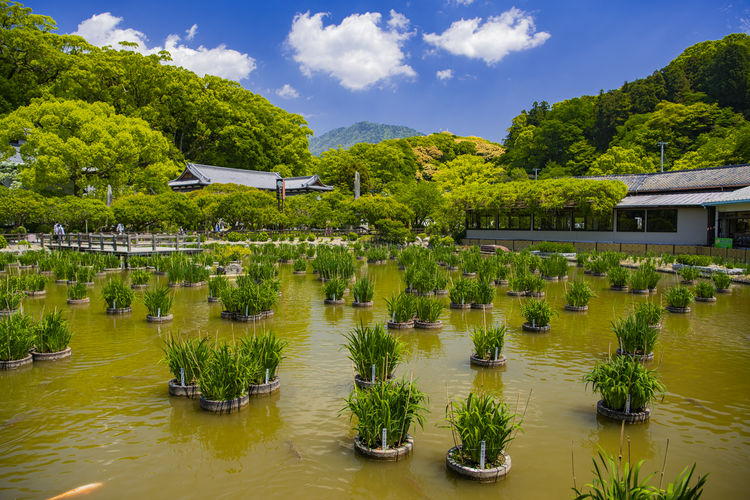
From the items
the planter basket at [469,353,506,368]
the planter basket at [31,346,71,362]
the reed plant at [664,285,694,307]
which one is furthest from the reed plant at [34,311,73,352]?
the reed plant at [664,285,694,307]

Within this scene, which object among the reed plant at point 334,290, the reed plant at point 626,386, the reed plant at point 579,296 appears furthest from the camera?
the reed plant at point 334,290

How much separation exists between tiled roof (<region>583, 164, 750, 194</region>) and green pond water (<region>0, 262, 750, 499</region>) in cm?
2159

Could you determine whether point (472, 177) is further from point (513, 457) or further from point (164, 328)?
point (513, 457)

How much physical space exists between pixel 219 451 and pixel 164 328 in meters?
6.20

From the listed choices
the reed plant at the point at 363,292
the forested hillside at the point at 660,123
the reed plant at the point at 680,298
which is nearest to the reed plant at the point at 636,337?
the reed plant at the point at 680,298

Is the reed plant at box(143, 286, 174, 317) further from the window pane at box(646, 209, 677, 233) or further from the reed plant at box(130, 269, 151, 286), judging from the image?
the window pane at box(646, 209, 677, 233)

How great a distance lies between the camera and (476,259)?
19.6m

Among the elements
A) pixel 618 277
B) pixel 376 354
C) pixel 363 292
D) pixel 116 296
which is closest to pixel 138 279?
pixel 116 296

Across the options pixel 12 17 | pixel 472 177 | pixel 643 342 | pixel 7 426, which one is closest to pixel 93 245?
pixel 7 426

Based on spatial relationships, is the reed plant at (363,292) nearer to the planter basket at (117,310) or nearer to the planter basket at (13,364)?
the planter basket at (117,310)

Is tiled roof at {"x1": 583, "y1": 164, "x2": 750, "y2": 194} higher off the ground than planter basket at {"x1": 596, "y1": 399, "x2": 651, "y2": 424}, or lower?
higher

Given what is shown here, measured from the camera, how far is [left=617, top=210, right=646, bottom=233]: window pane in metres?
30.0

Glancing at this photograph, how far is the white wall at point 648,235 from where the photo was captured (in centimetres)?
2762

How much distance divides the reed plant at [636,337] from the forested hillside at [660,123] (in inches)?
1350
